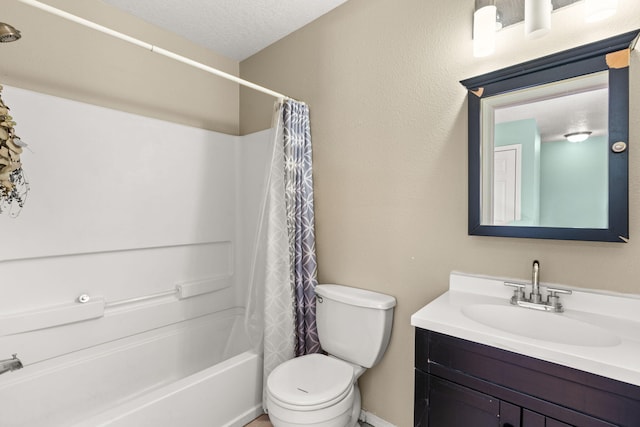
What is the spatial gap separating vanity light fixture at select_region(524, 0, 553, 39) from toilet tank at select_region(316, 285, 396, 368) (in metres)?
1.33

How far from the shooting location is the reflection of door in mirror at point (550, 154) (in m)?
1.20

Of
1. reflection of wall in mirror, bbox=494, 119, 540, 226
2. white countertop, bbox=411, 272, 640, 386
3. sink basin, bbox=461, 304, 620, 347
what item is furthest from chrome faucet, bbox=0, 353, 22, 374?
reflection of wall in mirror, bbox=494, 119, 540, 226

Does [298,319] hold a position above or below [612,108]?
below

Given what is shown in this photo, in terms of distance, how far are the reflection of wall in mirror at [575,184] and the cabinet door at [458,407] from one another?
0.72 metres

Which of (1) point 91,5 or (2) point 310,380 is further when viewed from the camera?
(1) point 91,5

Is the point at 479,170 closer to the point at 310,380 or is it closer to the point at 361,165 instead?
the point at 361,165

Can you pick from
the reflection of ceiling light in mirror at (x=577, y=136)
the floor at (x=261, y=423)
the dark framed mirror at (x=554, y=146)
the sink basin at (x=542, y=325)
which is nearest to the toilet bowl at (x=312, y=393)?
the floor at (x=261, y=423)

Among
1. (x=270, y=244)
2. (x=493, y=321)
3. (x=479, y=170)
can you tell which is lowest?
(x=493, y=321)

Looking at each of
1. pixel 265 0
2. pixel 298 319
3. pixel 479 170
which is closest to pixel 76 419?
pixel 298 319

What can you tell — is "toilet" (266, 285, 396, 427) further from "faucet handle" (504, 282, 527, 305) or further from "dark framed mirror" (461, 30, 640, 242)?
"dark framed mirror" (461, 30, 640, 242)

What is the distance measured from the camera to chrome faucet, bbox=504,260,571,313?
4.05ft

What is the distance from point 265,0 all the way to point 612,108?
1.82m

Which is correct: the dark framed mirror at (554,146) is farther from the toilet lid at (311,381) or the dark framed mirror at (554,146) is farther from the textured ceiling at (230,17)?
the textured ceiling at (230,17)

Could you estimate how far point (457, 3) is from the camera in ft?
5.02
